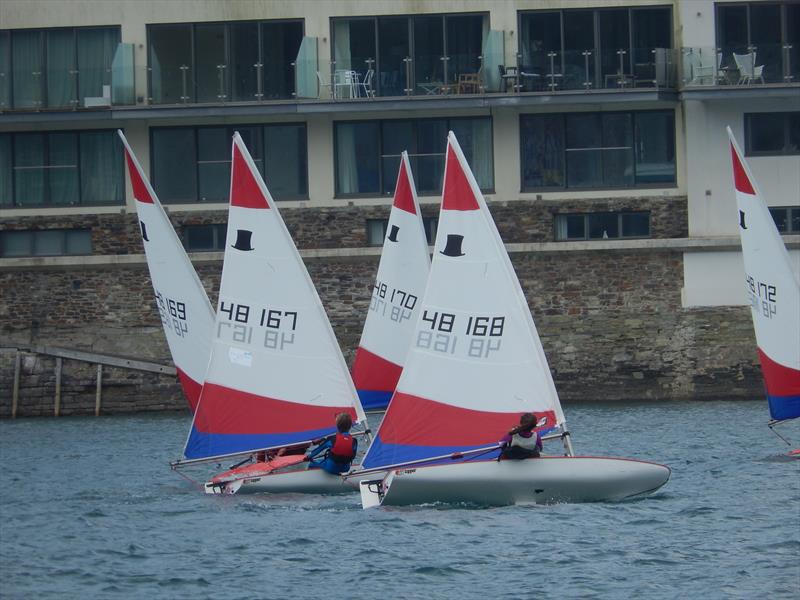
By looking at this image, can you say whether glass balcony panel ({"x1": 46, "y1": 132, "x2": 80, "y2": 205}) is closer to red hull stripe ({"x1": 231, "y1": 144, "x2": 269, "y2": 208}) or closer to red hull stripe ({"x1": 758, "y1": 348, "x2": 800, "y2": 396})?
red hull stripe ({"x1": 231, "y1": 144, "x2": 269, "y2": 208})

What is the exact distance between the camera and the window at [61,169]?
42.4 metres

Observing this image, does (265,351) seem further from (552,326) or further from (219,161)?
(219,161)

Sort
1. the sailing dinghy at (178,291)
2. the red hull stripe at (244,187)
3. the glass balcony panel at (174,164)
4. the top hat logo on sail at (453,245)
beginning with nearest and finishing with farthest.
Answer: the top hat logo on sail at (453,245) → the red hull stripe at (244,187) → the sailing dinghy at (178,291) → the glass balcony panel at (174,164)

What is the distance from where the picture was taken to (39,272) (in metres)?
41.5

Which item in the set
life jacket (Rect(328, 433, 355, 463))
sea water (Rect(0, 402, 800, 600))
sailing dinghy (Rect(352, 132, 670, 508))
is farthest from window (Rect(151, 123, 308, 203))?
sailing dinghy (Rect(352, 132, 670, 508))

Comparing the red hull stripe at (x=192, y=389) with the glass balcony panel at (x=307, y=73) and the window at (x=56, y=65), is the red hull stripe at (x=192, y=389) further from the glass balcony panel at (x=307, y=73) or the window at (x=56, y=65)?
the window at (x=56, y=65)

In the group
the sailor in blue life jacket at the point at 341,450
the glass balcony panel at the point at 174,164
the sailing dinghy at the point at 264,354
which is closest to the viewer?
the sailor in blue life jacket at the point at 341,450

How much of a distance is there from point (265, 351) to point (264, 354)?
0.15ft

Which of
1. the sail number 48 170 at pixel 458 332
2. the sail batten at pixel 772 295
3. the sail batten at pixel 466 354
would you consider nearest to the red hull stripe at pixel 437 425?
the sail batten at pixel 466 354

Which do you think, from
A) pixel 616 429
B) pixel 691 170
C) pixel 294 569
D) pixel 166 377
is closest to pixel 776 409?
pixel 616 429

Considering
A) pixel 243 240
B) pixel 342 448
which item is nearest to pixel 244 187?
pixel 243 240

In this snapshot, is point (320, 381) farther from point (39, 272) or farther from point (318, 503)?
point (39, 272)

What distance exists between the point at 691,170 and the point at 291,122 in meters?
9.71

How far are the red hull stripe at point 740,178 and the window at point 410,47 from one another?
13783 mm
